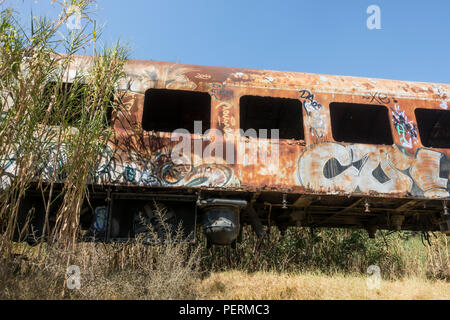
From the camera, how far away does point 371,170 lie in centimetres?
596

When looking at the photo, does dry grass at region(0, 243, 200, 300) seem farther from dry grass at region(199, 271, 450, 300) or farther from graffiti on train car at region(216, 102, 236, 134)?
graffiti on train car at region(216, 102, 236, 134)

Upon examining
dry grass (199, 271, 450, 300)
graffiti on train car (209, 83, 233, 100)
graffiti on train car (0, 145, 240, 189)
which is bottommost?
dry grass (199, 271, 450, 300)

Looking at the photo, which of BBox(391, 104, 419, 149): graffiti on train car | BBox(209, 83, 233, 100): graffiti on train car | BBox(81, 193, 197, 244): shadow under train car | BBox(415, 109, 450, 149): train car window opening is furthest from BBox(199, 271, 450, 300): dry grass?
BBox(415, 109, 450, 149): train car window opening

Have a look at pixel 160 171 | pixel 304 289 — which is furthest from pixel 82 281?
pixel 304 289

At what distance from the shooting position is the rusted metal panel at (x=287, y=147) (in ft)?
18.4

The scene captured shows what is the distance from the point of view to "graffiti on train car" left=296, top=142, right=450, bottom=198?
5832 mm

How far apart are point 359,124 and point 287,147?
3109 millimetres

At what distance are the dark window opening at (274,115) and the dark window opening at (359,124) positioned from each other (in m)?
0.85

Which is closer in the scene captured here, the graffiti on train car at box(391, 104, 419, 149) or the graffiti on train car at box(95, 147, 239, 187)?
the graffiti on train car at box(95, 147, 239, 187)

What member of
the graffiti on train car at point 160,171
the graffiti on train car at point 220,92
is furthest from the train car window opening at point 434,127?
the graffiti on train car at point 160,171

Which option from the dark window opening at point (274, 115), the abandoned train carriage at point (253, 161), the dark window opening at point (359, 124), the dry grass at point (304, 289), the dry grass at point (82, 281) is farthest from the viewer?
the dark window opening at point (274, 115)

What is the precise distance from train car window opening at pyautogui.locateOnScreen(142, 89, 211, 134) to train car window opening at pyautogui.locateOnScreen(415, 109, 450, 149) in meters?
5.00

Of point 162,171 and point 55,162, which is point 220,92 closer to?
point 162,171

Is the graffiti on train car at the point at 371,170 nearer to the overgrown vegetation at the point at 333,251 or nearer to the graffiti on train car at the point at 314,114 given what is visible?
the graffiti on train car at the point at 314,114
